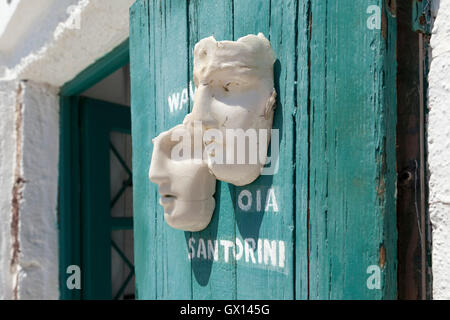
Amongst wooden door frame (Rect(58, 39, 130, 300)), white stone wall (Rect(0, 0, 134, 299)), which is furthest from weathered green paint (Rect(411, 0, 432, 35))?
wooden door frame (Rect(58, 39, 130, 300))

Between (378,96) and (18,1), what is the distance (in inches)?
82.2

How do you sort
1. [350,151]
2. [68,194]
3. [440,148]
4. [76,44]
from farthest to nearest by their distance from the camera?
1. [68,194]
2. [76,44]
3. [350,151]
4. [440,148]

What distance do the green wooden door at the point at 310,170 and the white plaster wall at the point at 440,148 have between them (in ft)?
0.22

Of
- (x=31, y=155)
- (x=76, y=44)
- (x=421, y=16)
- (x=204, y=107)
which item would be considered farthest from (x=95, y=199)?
(x=421, y=16)

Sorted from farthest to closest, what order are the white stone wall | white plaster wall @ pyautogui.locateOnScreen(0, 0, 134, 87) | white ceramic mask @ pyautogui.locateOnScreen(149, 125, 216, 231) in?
the white stone wall, white plaster wall @ pyautogui.locateOnScreen(0, 0, 134, 87), white ceramic mask @ pyautogui.locateOnScreen(149, 125, 216, 231)

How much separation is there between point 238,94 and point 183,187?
29 centimetres

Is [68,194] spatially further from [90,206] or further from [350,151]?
[350,151]

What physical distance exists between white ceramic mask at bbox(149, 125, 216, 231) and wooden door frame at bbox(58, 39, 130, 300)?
127 cm

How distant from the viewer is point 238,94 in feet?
3.35

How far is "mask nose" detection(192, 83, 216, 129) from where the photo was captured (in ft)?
3.37

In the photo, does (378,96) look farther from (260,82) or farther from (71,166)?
(71,166)

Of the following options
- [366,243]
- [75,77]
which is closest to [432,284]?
[366,243]

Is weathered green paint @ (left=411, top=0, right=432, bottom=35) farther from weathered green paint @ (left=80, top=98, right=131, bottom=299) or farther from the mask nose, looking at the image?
weathered green paint @ (left=80, top=98, right=131, bottom=299)

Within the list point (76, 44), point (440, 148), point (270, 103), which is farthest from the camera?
point (76, 44)
